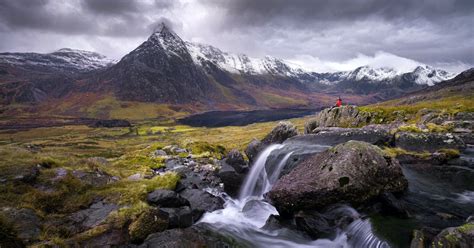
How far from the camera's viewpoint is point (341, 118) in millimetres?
50625

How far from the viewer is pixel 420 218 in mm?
17906

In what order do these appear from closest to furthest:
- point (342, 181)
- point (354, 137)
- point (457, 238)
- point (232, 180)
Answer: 1. point (457, 238)
2. point (342, 181)
3. point (232, 180)
4. point (354, 137)

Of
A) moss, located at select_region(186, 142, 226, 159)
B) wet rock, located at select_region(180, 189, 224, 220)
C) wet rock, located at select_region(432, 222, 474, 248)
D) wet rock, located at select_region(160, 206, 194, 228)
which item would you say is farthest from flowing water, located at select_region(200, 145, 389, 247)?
moss, located at select_region(186, 142, 226, 159)

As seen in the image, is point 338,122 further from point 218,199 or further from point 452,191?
point 218,199

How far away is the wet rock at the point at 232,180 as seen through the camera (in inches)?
1258

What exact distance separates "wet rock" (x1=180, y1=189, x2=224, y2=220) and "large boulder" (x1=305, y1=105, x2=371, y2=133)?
2963 centimetres

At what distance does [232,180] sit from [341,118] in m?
27.3

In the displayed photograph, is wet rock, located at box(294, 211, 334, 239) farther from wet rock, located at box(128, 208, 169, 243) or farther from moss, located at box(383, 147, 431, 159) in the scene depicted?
moss, located at box(383, 147, 431, 159)

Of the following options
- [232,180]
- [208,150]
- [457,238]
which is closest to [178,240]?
[457,238]

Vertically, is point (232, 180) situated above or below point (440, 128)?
below

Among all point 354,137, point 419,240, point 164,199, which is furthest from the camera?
point 354,137

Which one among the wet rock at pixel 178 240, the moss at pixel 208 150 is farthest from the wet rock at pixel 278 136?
the wet rock at pixel 178 240

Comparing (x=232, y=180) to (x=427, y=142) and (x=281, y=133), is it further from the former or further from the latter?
(x=427, y=142)

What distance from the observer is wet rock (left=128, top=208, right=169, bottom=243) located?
15.0m
